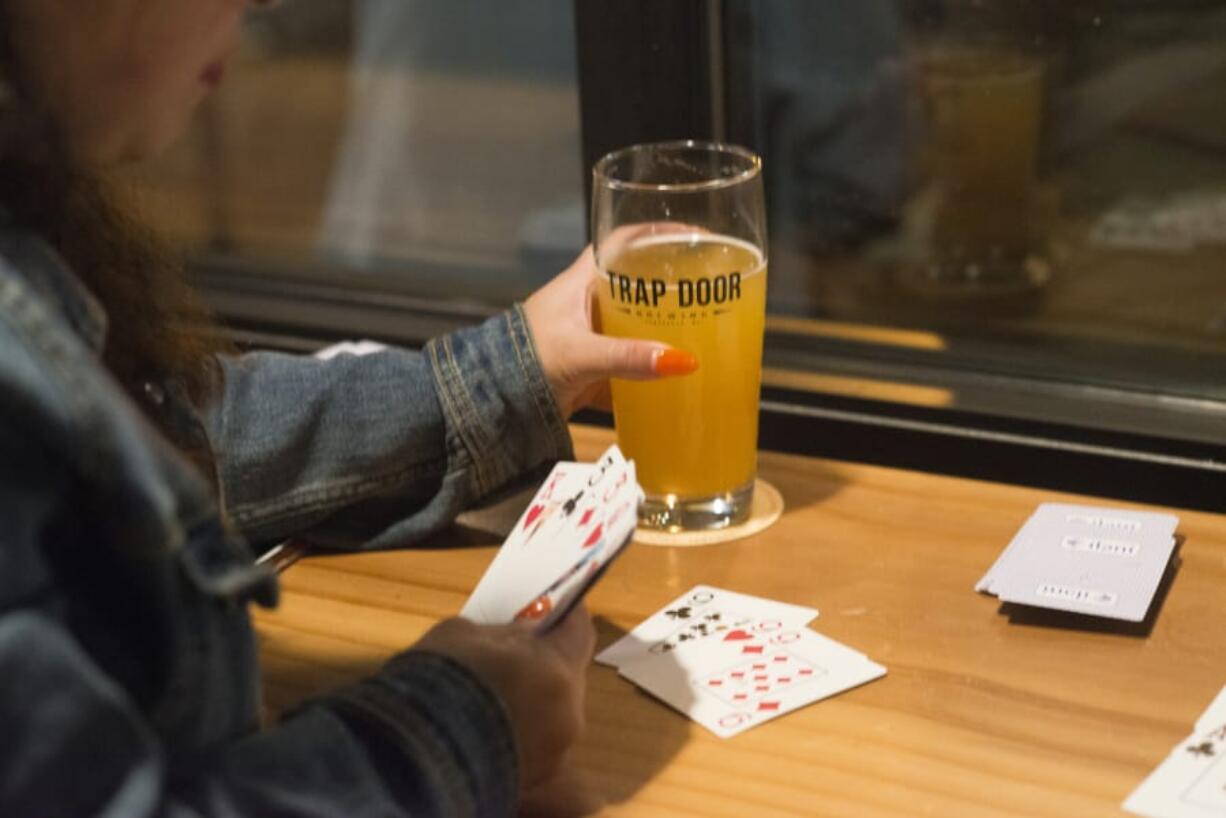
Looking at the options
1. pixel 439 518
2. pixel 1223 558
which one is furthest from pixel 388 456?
pixel 1223 558

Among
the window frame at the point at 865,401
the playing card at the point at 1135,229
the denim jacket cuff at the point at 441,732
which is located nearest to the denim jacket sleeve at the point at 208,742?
the denim jacket cuff at the point at 441,732

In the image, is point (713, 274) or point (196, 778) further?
point (713, 274)

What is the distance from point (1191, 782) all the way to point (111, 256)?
627mm

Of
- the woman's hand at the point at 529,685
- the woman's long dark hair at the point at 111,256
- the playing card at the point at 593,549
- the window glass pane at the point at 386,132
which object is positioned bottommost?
the window glass pane at the point at 386,132

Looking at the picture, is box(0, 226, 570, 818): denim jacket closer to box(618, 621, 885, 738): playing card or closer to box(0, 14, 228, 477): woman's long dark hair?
box(0, 14, 228, 477): woman's long dark hair

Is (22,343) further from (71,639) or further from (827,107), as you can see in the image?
(827,107)

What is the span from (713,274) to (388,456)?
0.26 meters

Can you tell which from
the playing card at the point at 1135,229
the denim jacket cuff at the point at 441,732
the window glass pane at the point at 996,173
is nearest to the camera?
the denim jacket cuff at the point at 441,732

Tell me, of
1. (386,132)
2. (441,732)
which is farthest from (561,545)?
(386,132)

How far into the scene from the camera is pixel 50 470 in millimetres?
659

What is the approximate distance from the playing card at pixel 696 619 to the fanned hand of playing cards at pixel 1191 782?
235mm

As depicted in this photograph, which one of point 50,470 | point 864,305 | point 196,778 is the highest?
point 50,470

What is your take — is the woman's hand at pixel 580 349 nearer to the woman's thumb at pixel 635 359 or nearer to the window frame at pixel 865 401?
the woman's thumb at pixel 635 359

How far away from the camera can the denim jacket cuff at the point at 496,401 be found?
1.16 metres
